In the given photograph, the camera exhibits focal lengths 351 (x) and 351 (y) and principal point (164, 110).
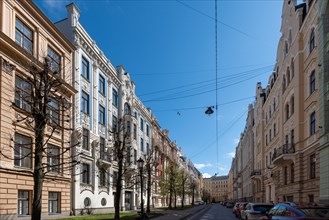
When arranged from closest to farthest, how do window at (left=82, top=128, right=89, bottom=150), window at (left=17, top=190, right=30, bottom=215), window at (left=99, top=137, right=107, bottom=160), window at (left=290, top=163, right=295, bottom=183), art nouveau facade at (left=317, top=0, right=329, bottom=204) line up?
window at (left=17, top=190, right=30, bottom=215) < art nouveau facade at (left=317, top=0, right=329, bottom=204) < window at (left=82, top=128, right=89, bottom=150) < window at (left=290, top=163, right=295, bottom=183) < window at (left=99, top=137, right=107, bottom=160)

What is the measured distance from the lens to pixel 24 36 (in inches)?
822

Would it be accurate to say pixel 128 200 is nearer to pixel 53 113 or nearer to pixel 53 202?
pixel 53 202

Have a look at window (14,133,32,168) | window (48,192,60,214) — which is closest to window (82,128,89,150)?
window (48,192,60,214)

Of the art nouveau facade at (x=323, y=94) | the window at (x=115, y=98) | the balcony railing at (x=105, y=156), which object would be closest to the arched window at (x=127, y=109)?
the window at (x=115, y=98)

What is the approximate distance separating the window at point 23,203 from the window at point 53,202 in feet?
9.46

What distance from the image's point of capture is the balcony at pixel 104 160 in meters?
31.7

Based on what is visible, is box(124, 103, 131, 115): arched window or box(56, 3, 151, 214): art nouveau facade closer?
box(56, 3, 151, 214): art nouveau facade

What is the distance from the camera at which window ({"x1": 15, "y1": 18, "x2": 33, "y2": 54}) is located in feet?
66.1

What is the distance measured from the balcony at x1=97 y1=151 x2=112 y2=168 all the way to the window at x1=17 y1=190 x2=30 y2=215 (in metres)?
11.4

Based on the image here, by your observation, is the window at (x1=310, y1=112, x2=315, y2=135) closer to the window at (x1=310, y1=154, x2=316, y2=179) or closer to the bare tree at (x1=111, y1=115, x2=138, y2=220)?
the window at (x1=310, y1=154, x2=316, y2=179)

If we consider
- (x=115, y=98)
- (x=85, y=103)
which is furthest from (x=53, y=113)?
(x=115, y=98)

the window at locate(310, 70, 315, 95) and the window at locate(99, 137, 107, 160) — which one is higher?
the window at locate(310, 70, 315, 95)

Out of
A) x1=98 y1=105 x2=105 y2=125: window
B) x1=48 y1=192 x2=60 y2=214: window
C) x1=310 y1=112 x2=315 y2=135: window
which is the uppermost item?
x1=98 y1=105 x2=105 y2=125: window

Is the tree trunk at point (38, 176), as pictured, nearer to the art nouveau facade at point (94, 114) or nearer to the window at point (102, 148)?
the art nouveau facade at point (94, 114)
